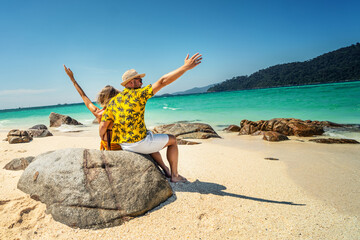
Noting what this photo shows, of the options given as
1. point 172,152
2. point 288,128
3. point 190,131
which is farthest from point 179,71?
point 288,128

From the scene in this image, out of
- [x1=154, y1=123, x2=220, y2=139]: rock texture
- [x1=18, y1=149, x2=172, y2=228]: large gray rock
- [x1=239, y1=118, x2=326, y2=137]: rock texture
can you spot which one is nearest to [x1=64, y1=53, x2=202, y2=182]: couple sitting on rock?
[x1=18, y1=149, x2=172, y2=228]: large gray rock

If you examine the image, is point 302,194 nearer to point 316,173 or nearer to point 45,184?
point 316,173

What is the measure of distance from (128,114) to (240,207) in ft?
6.98

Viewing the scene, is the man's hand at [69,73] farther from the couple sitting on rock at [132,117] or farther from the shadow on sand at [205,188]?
the shadow on sand at [205,188]

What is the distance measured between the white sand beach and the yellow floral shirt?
116 centimetres

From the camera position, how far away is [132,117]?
10.4 ft

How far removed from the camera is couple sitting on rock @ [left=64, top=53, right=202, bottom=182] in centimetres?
296

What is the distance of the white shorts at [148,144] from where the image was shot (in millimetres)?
3324

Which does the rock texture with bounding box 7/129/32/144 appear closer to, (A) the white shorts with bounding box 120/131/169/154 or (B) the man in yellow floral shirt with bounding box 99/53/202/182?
(B) the man in yellow floral shirt with bounding box 99/53/202/182

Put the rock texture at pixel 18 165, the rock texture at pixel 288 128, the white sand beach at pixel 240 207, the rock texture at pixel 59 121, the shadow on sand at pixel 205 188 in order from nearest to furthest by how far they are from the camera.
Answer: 1. the white sand beach at pixel 240 207
2. the shadow on sand at pixel 205 188
3. the rock texture at pixel 18 165
4. the rock texture at pixel 288 128
5. the rock texture at pixel 59 121

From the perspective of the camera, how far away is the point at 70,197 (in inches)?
107

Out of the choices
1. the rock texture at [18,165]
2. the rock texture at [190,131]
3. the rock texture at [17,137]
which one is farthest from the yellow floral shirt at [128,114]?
the rock texture at [17,137]

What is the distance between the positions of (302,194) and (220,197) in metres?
1.39

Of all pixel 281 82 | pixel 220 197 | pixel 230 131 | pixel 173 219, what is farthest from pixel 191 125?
pixel 281 82
